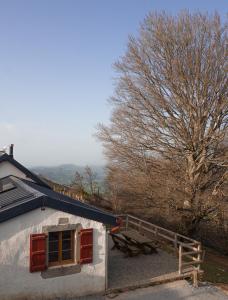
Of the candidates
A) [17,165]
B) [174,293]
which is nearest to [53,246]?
[174,293]

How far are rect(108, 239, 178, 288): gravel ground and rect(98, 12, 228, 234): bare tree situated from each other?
346 centimetres

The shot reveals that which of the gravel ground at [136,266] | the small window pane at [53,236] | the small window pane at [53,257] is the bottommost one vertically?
the gravel ground at [136,266]

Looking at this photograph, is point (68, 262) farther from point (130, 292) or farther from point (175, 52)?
point (175, 52)

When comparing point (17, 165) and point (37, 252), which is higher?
point (17, 165)

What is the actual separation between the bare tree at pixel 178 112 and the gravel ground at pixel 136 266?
136 inches

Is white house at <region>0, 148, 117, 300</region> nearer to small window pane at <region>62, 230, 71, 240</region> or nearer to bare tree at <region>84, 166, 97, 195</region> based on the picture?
small window pane at <region>62, 230, 71, 240</region>

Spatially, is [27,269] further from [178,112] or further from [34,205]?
[178,112]

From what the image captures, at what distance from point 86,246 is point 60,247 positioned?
0.86 meters

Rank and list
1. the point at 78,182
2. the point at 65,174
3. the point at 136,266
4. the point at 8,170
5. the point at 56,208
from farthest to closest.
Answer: the point at 65,174 → the point at 78,182 → the point at 8,170 → the point at 136,266 → the point at 56,208

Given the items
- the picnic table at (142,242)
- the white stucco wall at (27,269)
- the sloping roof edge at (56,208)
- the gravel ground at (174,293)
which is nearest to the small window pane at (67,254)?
the white stucco wall at (27,269)


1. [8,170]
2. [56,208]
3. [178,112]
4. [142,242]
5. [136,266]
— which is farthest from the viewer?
[178,112]

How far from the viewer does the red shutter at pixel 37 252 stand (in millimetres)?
9953

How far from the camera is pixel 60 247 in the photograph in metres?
10.6

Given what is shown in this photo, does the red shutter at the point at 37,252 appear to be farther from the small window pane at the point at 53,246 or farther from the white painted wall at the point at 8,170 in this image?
the white painted wall at the point at 8,170
